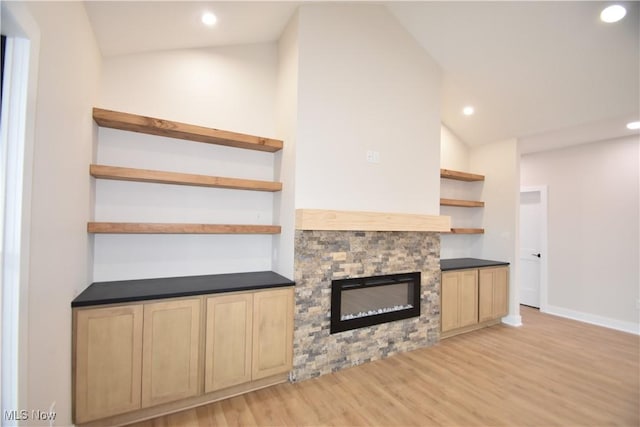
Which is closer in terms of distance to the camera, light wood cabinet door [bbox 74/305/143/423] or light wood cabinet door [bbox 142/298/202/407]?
light wood cabinet door [bbox 74/305/143/423]

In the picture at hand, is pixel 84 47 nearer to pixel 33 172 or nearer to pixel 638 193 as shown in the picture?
pixel 33 172

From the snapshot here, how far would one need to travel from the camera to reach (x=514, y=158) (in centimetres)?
423

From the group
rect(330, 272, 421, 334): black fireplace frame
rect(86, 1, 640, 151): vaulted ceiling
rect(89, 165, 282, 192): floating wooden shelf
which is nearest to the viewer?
rect(89, 165, 282, 192): floating wooden shelf

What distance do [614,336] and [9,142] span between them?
6013 mm

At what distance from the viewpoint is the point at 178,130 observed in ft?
7.95

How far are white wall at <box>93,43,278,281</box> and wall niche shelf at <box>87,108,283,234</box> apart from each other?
147 mm

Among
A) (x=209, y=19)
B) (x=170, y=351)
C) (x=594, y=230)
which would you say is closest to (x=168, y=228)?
(x=170, y=351)

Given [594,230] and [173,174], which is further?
[594,230]

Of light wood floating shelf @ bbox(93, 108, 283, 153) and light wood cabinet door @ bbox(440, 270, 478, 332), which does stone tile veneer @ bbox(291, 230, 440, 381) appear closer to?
light wood cabinet door @ bbox(440, 270, 478, 332)

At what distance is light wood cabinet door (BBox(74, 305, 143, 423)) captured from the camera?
1841mm

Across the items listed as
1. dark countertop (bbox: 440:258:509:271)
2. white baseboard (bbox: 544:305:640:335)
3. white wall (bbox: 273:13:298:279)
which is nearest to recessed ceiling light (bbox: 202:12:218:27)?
white wall (bbox: 273:13:298:279)

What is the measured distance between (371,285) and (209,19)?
9.23 ft

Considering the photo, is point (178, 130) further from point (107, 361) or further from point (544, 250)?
point (544, 250)

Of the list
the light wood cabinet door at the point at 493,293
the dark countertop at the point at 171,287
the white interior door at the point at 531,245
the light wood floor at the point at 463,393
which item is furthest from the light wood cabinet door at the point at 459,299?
the dark countertop at the point at 171,287
